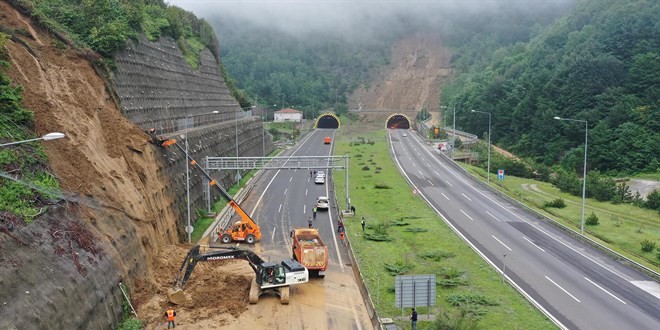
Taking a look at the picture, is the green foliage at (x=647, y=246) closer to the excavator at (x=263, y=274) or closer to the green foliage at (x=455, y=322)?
the green foliage at (x=455, y=322)

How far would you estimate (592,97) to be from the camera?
320 feet

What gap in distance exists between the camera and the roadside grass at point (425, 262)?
84.7 ft

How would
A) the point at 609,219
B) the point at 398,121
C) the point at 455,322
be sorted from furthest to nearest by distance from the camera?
the point at 398,121
the point at 609,219
the point at 455,322

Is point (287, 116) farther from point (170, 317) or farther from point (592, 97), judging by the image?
point (170, 317)

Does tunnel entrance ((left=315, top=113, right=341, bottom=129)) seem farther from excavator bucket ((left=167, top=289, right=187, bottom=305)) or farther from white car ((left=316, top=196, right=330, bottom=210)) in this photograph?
excavator bucket ((left=167, top=289, right=187, bottom=305))

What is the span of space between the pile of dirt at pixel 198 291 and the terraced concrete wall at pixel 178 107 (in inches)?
332

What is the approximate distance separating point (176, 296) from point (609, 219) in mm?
41013

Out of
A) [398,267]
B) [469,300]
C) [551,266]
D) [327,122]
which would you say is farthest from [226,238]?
[327,122]

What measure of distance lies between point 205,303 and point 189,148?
2420cm

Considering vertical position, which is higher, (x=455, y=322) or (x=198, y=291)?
(x=455, y=322)

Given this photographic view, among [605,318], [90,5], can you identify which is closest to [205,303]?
[605,318]

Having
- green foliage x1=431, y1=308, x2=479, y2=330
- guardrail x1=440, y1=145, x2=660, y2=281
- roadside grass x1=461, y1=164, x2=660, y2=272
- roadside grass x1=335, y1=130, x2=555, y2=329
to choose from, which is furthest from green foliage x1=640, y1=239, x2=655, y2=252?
green foliage x1=431, y1=308, x2=479, y2=330

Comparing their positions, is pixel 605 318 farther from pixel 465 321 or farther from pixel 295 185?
pixel 295 185

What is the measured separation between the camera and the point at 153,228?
3228 centimetres
